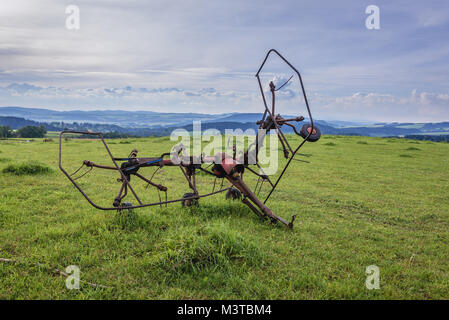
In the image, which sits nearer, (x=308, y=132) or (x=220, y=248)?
(x=220, y=248)

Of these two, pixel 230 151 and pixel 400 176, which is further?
pixel 400 176

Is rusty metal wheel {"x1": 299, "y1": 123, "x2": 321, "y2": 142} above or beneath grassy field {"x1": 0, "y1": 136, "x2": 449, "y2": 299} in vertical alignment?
above

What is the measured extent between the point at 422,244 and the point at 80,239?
6.83 meters

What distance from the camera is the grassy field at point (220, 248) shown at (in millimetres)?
3752

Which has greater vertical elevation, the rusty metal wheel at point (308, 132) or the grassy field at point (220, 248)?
the rusty metal wheel at point (308, 132)

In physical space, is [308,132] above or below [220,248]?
above

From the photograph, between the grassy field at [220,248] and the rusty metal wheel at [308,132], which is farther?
the rusty metal wheel at [308,132]

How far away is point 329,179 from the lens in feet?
40.4

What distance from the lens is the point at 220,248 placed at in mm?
4246

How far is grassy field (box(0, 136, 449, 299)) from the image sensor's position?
375 centimetres

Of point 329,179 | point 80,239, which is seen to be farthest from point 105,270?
point 329,179

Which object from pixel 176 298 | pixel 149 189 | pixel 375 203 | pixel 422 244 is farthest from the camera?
pixel 149 189

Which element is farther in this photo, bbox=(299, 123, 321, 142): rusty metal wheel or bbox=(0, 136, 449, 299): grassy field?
bbox=(299, 123, 321, 142): rusty metal wheel
